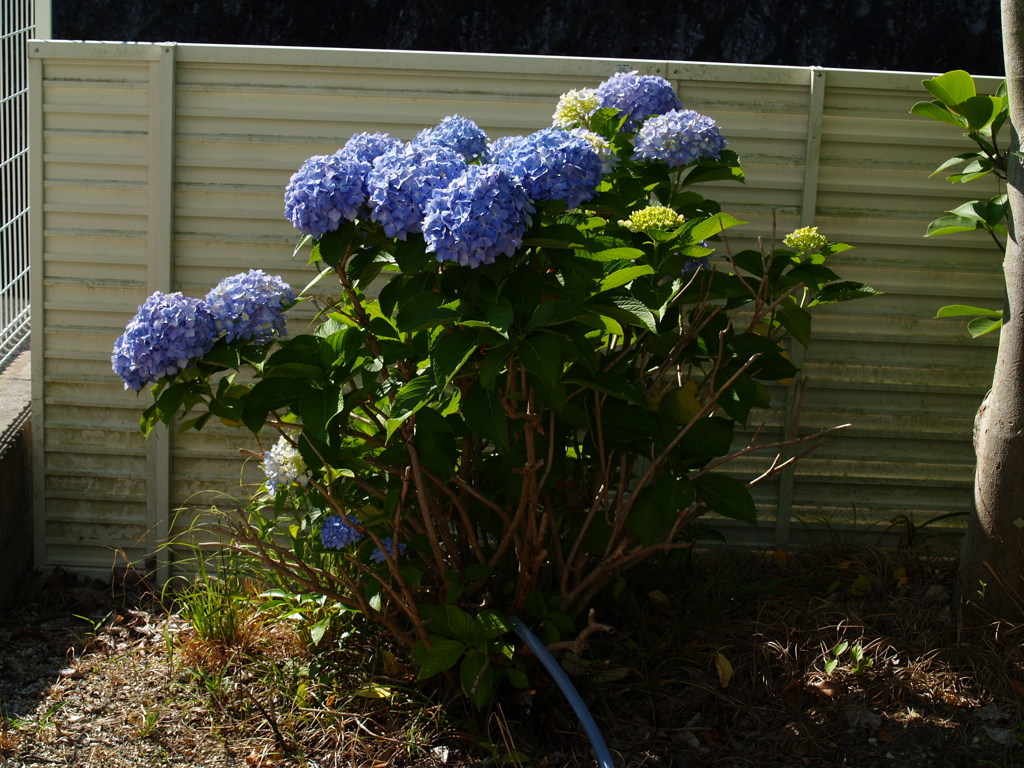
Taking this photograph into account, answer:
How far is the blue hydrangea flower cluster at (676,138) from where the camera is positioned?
7.84ft

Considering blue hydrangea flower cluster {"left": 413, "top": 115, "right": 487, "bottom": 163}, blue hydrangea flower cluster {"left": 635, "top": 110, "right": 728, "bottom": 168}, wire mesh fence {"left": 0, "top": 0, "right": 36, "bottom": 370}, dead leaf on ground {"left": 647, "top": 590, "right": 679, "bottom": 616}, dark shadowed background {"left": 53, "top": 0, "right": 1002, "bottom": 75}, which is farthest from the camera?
dark shadowed background {"left": 53, "top": 0, "right": 1002, "bottom": 75}

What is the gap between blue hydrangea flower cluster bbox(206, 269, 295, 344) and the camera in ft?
6.89

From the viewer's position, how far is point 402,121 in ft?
11.0

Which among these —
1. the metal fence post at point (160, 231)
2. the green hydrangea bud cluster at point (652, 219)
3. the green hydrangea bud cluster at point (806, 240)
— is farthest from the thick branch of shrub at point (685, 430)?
the metal fence post at point (160, 231)

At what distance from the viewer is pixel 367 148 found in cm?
202

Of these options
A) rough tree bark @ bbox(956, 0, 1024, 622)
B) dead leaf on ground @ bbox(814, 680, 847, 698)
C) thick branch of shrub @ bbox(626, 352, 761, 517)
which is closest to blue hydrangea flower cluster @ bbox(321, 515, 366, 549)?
thick branch of shrub @ bbox(626, 352, 761, 517)

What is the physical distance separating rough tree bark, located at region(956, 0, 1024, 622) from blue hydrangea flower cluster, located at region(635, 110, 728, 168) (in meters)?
1.08

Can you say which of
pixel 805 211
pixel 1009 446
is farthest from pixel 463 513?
pixel 805 211

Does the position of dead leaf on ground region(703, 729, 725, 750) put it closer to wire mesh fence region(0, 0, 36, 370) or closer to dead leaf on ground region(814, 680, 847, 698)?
dead leaf on ground region(814, 680, 847, 698)

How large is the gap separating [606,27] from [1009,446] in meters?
4.04

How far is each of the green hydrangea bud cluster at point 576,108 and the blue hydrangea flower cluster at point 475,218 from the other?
2.66 feet

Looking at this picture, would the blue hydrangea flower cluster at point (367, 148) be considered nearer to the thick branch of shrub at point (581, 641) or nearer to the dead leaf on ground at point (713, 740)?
the thick branch of shrub at point (581, 641)

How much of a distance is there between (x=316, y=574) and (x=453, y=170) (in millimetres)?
1283

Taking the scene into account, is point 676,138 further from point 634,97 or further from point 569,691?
point 569,691
